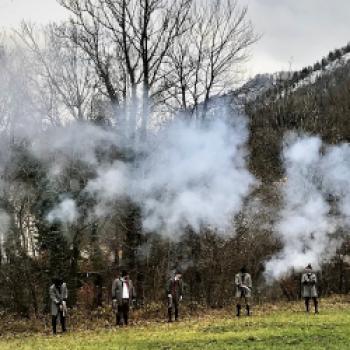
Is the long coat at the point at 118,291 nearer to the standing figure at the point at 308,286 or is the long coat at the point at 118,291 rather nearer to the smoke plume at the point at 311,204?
the standing figure at the point at 308,286

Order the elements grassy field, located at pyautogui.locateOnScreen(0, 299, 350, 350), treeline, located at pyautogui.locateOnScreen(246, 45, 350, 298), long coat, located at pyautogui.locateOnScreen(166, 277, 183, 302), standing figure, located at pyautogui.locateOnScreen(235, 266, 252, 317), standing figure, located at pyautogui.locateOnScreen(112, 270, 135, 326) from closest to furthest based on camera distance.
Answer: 1. grassy field, located at pyautogui.locateOnScreen(0, 299, 350, 350)
2. standing figure, located at pyautogui.locateOnScreen(112, 270, 135, 326)
3. long coat, located at pyautogui.locateOnScreen(166, 277, 183, 302)
4. standing figure, located at pyautogui.locateOnScreen(235, 266, 252, 317)
5. treeline, located at pyautogui.locateOnScreen(246, 45, 350, 298)

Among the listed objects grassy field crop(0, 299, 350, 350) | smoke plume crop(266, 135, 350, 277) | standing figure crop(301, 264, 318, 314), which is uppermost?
smoke plume crop(266, 135, 350, 277)

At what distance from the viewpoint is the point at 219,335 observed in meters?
15.6

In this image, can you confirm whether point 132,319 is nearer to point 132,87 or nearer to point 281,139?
point 132,87

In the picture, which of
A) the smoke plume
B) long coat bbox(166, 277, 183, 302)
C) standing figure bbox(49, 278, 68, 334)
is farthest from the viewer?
the smoke plume

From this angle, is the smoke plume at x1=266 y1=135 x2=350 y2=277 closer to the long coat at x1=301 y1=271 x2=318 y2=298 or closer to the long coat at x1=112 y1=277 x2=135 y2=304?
the long coat at x1=301 y1=271 x2=318 y2=298

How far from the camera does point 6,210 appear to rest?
2623 cm

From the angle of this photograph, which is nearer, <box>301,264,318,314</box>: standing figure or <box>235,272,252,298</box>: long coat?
<box>301,264,318,314</box>: standing figure

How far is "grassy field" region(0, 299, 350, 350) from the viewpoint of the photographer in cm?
1374

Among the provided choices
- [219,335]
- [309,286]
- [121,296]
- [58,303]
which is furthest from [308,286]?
[58,303]

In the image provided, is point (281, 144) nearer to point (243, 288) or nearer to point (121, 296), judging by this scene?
point (243, 288)

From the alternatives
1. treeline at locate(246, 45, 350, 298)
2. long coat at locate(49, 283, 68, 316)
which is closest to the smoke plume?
treeline at locate(246, 45, 350, 298)

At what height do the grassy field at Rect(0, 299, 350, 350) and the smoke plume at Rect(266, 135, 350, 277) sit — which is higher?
the smoke plume at Rect(266, 135, 350, 277)

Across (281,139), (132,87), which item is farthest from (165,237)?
(281,139)
